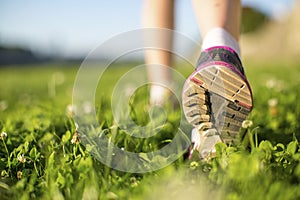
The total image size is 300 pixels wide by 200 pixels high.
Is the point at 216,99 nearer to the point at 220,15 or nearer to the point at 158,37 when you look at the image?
the point at 220,15

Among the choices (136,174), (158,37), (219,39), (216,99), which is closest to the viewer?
(136,174)

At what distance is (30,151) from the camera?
134cm

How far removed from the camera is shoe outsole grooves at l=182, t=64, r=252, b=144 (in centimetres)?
129

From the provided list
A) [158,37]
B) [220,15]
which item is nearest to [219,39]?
[220,15]

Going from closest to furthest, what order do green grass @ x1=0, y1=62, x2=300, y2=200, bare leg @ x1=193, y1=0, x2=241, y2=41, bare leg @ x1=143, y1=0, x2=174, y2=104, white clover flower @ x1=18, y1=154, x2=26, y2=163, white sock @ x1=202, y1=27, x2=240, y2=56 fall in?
green grass @ x1=0, y1=62, x2=300, y2=200
white clover flower @ x1=18, y1=154, x2=26, y2=163
white sock @ x1=202, y1=27, x2=240, y2=56
bare leg @ x1=193, y1=0, x2=241, y2=41
bare leg @ x1=143, y1=0, x2=174, y2=104

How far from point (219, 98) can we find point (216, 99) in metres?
0.01

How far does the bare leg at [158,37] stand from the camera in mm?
2086

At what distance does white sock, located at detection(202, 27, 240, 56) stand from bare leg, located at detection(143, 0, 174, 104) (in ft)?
1.81

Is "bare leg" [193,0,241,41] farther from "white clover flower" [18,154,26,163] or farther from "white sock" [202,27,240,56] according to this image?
"white clover flower" [18,154,26,163]

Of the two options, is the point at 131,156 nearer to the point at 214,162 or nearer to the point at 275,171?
the point at 214,162

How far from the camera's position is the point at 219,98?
1.32 m

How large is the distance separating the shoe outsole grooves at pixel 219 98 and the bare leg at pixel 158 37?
0.72m

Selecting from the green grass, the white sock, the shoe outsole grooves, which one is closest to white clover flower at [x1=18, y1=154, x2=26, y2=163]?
the green grass

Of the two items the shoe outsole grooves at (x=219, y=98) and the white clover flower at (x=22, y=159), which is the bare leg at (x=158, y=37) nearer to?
the shoe outsole grooves at (x=219, y=98)
